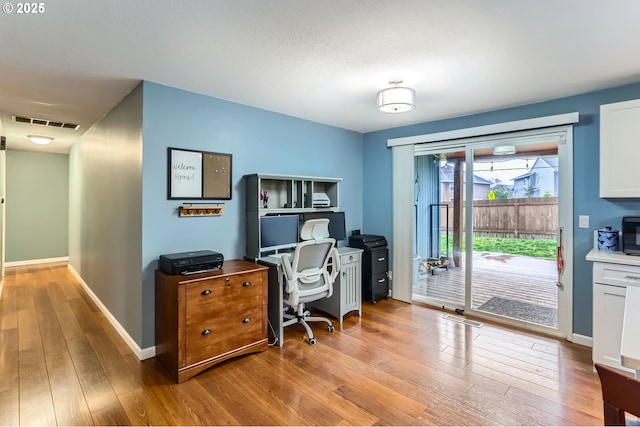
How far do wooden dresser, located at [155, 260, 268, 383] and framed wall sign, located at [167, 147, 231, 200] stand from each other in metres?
0.74

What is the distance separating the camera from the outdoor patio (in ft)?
11.6

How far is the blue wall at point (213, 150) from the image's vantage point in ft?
9.27

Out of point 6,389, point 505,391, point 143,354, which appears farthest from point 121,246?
point 505,391

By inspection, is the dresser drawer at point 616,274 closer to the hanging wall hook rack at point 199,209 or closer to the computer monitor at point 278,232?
the computer monitor at point 278,232

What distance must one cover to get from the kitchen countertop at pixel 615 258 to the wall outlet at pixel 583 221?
1.23ft

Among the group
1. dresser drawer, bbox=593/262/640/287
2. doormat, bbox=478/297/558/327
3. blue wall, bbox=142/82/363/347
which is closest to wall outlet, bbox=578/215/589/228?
dresser drawer, bbox=593/262/640/287

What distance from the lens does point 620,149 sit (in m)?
2.73

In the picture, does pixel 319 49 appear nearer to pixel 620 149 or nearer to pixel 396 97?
pixel 396 97

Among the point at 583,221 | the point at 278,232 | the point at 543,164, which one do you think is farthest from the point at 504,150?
the point at 278,232

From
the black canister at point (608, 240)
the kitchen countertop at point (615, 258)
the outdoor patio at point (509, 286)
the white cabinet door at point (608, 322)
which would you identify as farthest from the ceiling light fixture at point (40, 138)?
the black canister at point (608, 240)

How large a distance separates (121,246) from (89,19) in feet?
6.99

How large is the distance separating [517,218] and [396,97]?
218cm

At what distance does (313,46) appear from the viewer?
2.19 m

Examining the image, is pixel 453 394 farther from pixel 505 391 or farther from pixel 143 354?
pixel 143 354
